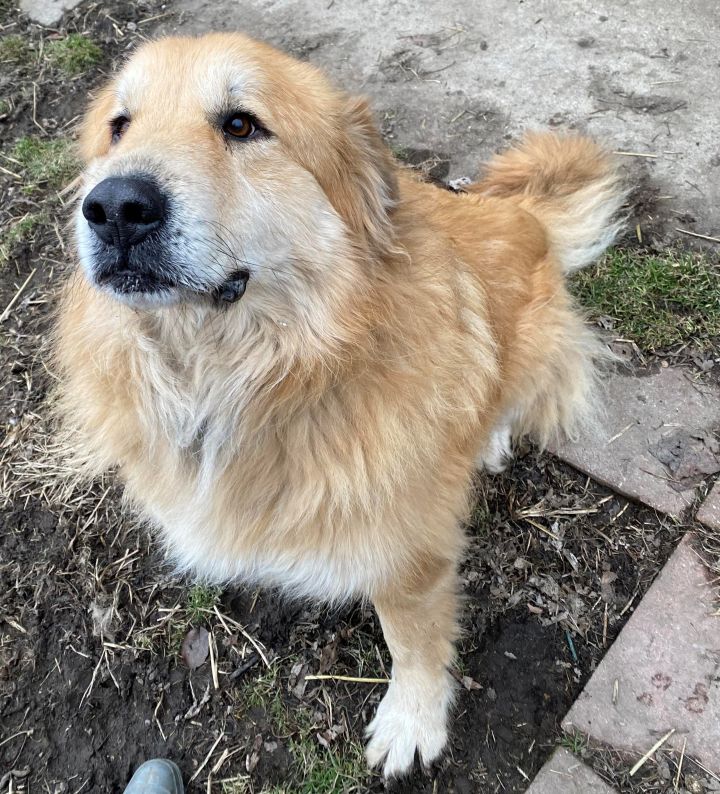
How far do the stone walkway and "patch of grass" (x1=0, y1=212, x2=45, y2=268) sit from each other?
11.0ft

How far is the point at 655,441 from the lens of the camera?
2.81 m

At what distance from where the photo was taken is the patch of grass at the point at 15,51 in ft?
15.7

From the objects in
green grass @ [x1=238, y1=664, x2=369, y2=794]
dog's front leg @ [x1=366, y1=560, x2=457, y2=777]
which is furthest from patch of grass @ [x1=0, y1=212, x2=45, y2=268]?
dog's front leg @ [x1=366, y1=560, x2=457, y2=777]

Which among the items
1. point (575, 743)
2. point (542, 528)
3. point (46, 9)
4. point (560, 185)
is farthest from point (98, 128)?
point (46, 9)

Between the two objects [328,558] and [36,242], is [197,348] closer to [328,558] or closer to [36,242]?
[328,558]

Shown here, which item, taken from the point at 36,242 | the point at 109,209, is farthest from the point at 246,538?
the point at 36,242

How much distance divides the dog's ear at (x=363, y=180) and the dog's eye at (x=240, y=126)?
0.85ft

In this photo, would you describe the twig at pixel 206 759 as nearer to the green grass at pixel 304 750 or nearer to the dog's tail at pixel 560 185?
the green grass at pixel 304 750

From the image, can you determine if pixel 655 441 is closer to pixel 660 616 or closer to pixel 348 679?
pixel 660 616

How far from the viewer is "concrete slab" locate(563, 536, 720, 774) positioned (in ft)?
7.11

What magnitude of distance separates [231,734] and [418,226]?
1.99m

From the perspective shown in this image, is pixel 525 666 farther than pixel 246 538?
Yes

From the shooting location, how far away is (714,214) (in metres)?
3.48

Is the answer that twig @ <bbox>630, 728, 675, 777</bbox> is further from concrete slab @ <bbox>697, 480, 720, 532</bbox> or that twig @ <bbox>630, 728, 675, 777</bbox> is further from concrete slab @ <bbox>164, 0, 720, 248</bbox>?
concrete slab @ <bbox>164, 0, 720, 248</bbox>
